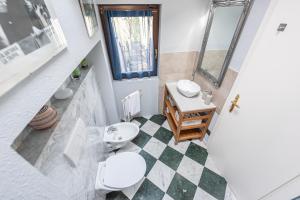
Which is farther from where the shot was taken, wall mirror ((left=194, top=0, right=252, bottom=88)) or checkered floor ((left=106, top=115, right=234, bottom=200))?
checkered floor ((left=106, top=115, right=234, bottom=200))

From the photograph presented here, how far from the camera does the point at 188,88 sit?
1.79 metres

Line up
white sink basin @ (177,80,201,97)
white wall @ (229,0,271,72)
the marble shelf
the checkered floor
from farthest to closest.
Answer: white sink basin @ (177,80,201,97), the checkered floor, white wall @ (229,0,271,72), the marble shelf

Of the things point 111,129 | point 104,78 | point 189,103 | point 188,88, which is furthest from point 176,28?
point 111,129

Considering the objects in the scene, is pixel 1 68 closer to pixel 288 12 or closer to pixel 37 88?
pixel 37 88

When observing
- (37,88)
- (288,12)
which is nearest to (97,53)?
(37,88)

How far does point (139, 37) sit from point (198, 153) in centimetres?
172

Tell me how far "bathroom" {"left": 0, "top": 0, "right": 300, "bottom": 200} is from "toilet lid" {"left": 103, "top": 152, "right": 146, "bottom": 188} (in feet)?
0.03

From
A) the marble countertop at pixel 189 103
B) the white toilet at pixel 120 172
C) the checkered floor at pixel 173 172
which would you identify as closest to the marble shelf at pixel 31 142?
the white toilet at pixel 120 172

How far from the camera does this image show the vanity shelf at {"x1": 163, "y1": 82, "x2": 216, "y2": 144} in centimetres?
155

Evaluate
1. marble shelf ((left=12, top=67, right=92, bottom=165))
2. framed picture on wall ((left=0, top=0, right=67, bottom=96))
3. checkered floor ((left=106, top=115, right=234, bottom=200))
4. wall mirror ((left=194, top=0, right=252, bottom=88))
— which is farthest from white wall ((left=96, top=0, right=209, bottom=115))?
marble shelf ((left=12, top=67, right=92, bottom=165))

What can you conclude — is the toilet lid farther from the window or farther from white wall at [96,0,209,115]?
the window

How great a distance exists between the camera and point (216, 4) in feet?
4.52

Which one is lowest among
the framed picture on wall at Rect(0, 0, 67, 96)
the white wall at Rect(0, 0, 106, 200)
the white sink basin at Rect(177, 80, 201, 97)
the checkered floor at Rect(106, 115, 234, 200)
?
the checkered floor at Rect(106, 115, 234, 200)

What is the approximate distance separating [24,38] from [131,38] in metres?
1.36
